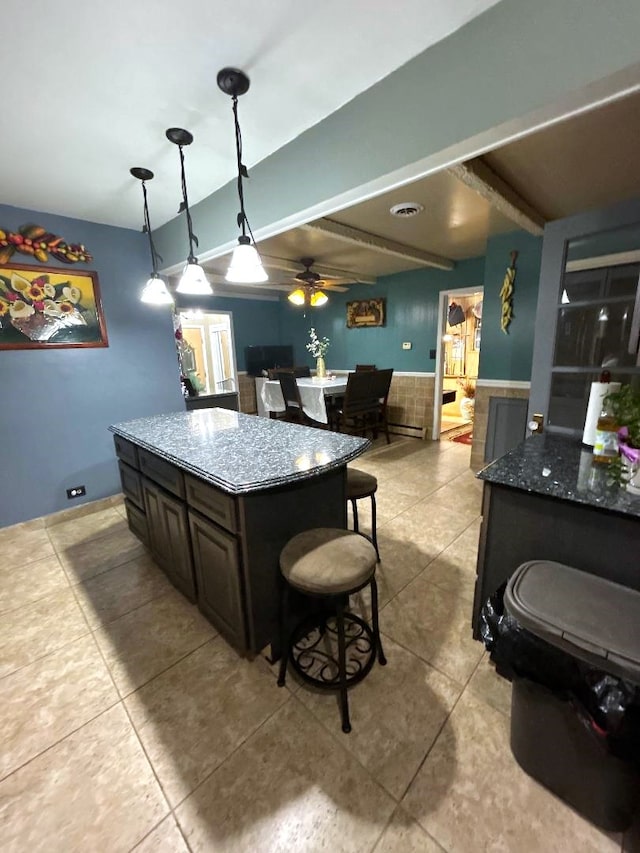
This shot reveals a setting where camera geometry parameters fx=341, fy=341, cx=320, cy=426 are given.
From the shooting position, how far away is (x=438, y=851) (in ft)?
3.01

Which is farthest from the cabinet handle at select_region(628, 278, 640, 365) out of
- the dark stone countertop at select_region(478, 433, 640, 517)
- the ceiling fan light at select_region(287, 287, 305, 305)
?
the ceiling fan light at select_region(287, 287, 305, 305)

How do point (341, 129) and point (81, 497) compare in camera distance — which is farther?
point (81, 497)

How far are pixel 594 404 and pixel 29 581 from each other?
10.7ft

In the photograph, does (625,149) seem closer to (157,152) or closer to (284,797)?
(157,152)

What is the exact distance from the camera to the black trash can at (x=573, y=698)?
858 millimetres

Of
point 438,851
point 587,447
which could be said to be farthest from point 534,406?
point 438,851

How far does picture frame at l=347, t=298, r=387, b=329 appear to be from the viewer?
5.26 meters

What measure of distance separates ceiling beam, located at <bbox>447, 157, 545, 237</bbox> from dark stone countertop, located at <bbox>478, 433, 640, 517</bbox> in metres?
1.35

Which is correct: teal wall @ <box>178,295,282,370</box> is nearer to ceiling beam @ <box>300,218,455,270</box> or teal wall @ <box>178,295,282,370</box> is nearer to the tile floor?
ceiling beam @ <box>300,218,455,270</box>

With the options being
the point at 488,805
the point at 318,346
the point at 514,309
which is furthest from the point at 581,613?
the point at 318,346

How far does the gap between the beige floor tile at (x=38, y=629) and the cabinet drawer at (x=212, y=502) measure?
961mm

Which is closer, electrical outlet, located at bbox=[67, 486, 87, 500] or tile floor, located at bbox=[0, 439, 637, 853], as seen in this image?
tile floor, located at bbox=[0, 439, 637, 853]

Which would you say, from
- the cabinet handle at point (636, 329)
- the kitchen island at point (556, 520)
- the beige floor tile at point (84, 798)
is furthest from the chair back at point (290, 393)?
the beige floor tile at point (84, 798)

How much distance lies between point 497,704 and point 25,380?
11.3ft
